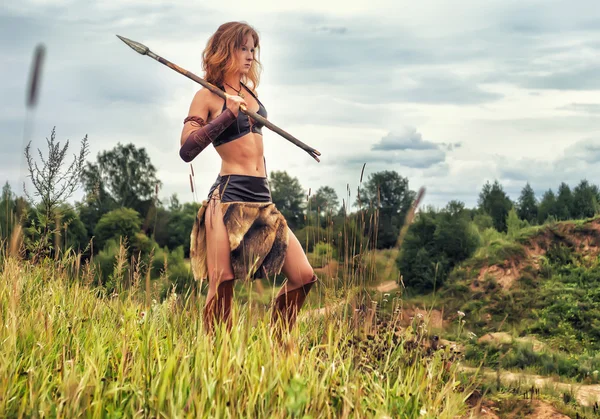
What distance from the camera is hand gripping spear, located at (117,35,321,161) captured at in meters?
4.09

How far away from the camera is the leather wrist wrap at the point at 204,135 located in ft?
13.1

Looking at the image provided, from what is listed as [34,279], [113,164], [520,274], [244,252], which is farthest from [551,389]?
[113,164]

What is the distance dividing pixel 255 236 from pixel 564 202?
13.7 m

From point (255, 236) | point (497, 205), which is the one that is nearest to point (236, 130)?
point (255, 236)

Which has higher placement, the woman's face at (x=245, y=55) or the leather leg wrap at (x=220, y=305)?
the woman's face at (x=245, y=55)

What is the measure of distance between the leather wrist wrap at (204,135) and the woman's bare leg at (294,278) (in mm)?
822

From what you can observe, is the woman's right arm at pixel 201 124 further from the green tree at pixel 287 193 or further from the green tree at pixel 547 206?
the green tree at pixel 287 193

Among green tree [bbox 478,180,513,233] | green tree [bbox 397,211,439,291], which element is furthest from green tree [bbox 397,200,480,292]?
green tree [bbox 478,180,513,233]

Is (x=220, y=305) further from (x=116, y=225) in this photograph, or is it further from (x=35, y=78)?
(x=116, y=225)

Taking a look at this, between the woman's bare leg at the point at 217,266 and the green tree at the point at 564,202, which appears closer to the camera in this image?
the woman's bare leg at the point at 217,266

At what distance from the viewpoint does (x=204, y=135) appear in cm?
403

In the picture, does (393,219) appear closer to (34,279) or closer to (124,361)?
(34,279)

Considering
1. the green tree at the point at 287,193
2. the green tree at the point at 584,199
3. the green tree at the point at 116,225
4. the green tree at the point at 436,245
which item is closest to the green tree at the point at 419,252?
the green tree at the point at 436,245

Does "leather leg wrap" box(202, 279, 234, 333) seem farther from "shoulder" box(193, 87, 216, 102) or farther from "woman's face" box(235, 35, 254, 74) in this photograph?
"woman's face" box(235, 35, 254, 74)
